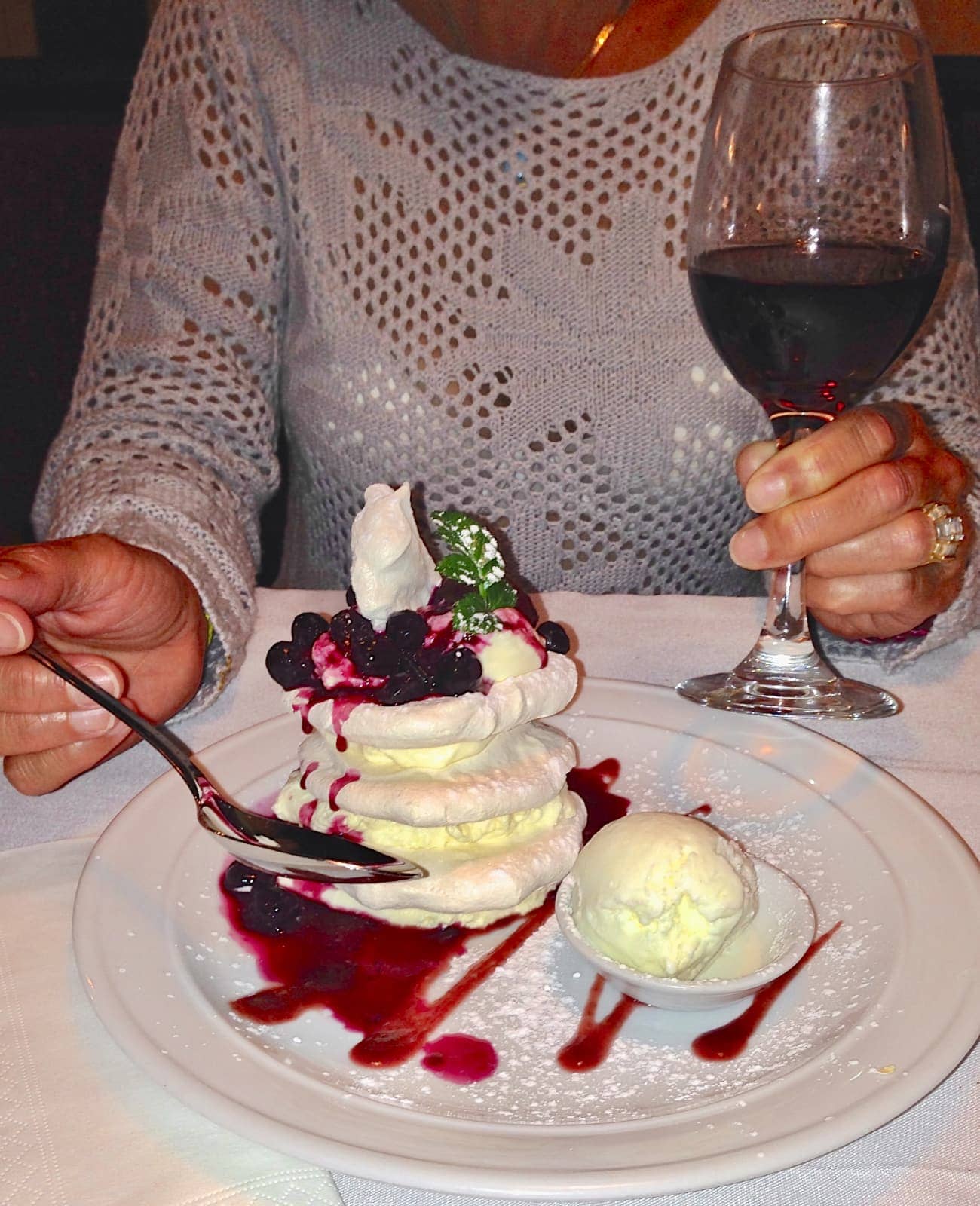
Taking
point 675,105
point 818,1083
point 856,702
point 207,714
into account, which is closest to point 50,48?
point 675,105

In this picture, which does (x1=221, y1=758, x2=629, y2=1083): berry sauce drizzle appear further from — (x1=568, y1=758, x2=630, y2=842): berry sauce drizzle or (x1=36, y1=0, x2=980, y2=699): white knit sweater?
(x1=36, y1=0, x2=980, y2=699): white knit sweater

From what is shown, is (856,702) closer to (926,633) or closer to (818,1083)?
(926,633)

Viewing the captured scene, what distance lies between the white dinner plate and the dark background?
56.8 inches

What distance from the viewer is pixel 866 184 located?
0.91 metres

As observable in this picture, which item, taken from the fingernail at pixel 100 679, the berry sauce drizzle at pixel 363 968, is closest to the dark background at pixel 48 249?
the fingernail at pixel 100 679

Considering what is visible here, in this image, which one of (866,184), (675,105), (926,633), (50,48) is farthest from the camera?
(50,48)

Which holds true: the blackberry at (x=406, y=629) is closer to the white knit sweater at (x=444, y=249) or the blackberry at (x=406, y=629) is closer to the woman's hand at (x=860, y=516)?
the woman's hand at (x=860, y=516)

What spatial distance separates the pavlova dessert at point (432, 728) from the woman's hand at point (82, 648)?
0.61 feet

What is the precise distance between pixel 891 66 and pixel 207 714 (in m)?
0.88

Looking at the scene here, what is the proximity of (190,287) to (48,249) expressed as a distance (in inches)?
44.2

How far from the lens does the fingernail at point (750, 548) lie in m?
0.99

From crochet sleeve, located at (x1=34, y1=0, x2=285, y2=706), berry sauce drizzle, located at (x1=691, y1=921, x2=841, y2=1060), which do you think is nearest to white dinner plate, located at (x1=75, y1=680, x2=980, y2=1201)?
berry sauce drizzle, located at (x1=691, y1=921, x2=841, y2=1060)

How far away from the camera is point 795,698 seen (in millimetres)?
1037

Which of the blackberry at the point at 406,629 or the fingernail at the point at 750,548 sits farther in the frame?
the fingernail at the point at 750,548
